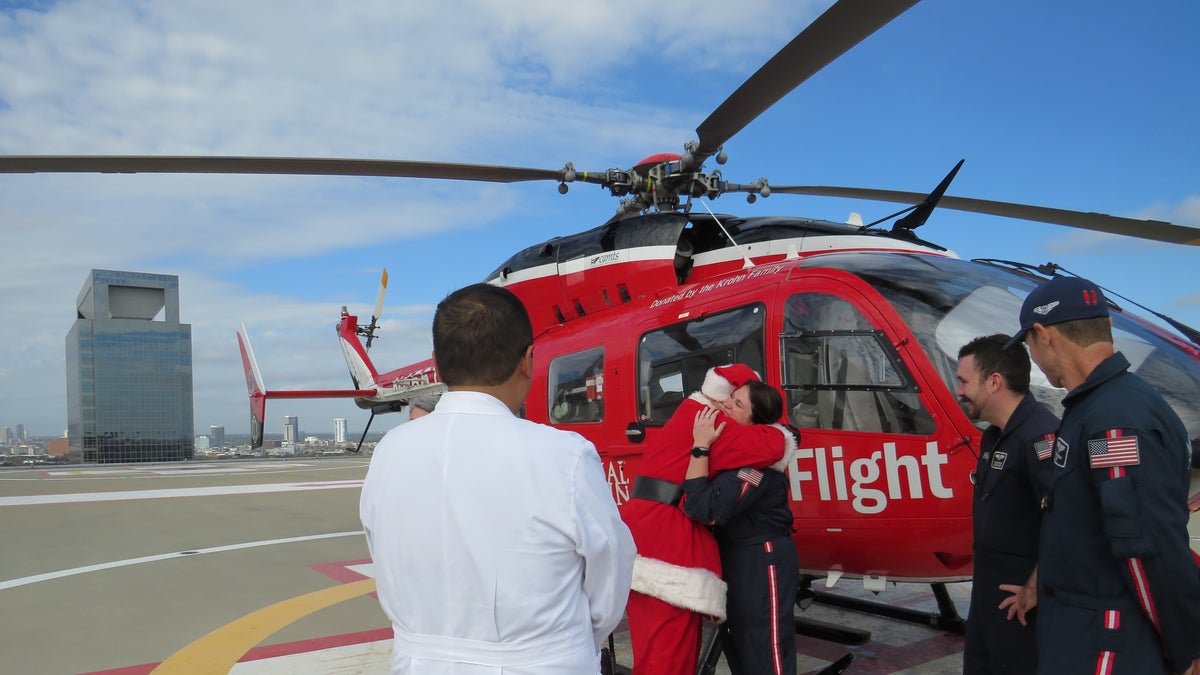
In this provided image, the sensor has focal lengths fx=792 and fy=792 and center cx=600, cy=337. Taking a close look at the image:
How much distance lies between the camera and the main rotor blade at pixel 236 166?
18.4 feet

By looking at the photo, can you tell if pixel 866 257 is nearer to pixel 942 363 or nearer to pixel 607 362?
pixel 942 363

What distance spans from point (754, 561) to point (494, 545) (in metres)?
2.15


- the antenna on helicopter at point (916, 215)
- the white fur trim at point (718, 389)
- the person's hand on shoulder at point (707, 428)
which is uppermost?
the antenna on helicopter at point (916, 215)

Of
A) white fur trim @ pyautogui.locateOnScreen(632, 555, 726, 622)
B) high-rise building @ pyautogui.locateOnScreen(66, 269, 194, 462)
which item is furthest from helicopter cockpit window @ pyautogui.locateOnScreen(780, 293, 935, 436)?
high-rise building @ pyautogui.locateOnScreen(66, 269, 194, 462)

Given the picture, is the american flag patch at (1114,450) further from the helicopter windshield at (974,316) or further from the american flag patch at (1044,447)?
the helicopter windshield at (974,316)

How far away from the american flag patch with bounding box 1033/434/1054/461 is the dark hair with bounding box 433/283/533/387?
2.08 metres

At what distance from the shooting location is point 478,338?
1685 millimetres

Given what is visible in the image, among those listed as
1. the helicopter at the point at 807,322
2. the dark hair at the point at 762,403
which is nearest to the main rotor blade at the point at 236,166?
the helicopter at the point at 807,322

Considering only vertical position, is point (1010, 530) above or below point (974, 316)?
below

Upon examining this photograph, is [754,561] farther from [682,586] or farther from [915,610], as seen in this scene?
[915,610]

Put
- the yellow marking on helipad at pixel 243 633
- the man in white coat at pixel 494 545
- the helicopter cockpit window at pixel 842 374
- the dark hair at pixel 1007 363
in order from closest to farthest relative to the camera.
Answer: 1. the man in white coat at pixel 494 545
2. the dark hair at pixel 1007 363
3. the helicopter cockpit window at pixel 842 374
4. the yellow marking on helipad at pixel 243 633

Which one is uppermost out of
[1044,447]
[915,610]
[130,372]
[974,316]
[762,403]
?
[130,372]

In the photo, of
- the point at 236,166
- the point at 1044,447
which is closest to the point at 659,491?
the point at 1044,447

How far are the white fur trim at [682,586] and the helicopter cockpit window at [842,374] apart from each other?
1.09 metres
